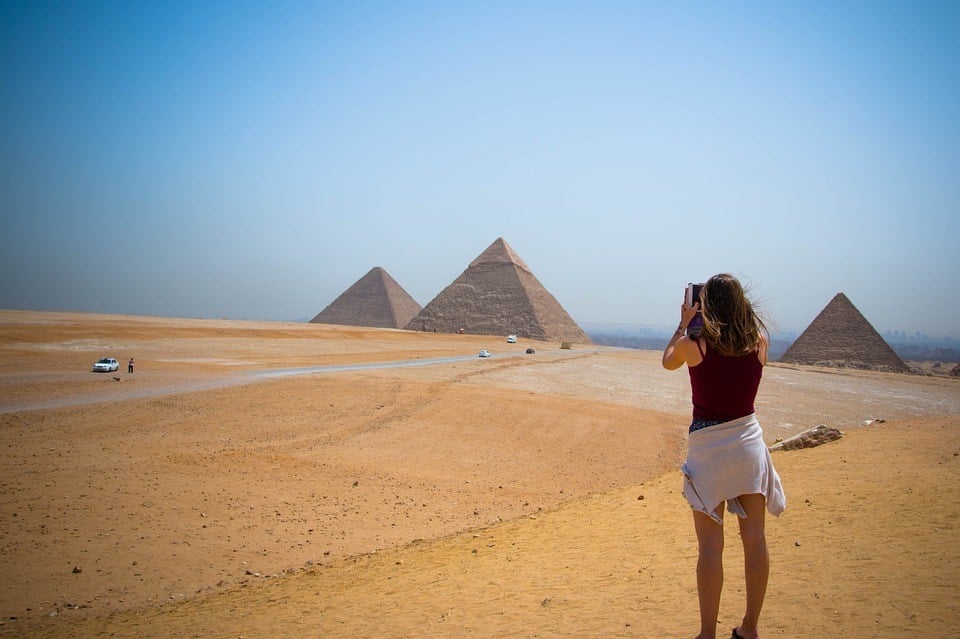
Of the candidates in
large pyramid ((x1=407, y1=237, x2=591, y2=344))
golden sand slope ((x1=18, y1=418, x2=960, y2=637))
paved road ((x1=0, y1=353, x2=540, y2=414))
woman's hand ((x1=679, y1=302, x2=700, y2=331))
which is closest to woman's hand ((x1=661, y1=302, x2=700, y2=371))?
woman's hand ((x1=679, y1=302, x2=700, y2=331))

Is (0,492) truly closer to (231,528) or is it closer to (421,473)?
(231,528)

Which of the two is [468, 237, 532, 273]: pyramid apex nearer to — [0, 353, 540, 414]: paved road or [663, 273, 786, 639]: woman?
[0, 353, 540, 414]: paved road

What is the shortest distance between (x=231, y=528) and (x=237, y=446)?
4.40 metres

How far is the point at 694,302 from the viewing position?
3139mm

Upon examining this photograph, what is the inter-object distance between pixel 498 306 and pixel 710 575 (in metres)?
76.7

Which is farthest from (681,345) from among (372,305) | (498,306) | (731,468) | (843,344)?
(372,305)

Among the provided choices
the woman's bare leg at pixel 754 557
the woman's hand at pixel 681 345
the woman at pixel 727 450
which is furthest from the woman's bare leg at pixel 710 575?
the woman's hand at pixel 681 345

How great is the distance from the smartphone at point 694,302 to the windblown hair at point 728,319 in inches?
1.4

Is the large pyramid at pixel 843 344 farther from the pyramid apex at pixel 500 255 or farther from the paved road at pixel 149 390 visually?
the paved road at pixel 149 390

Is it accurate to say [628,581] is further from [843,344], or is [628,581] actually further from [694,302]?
[843,344]

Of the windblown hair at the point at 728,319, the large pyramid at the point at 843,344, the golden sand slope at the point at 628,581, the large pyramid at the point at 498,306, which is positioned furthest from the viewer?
the large pyramid at the point at 498,306

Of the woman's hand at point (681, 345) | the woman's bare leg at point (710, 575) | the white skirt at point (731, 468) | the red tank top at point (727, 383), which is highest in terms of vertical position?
the woman's hand at point (681, 345)

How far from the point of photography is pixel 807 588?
3.71m

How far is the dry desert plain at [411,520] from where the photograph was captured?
3.84 m
